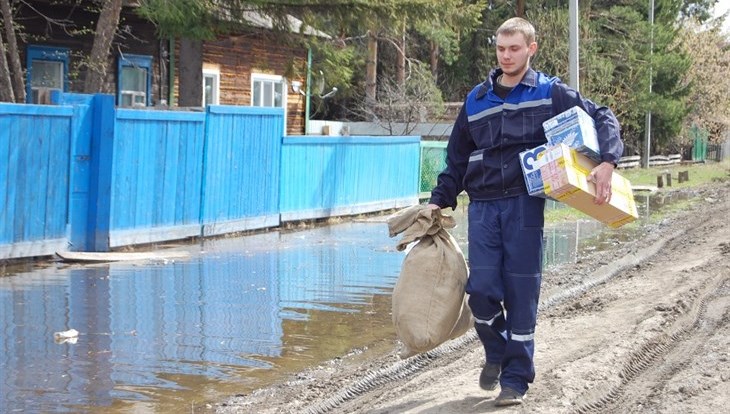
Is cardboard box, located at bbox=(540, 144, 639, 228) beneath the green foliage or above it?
beneath

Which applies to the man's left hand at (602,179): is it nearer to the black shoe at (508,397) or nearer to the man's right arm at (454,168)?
the man's right arm at (454,168)

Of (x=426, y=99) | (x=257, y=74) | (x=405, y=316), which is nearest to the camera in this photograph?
(x=405, y=316)

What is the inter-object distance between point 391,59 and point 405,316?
4332 centimetres

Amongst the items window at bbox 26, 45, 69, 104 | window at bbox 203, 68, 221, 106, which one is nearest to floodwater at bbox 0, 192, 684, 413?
window at bbox 26, 45, 69, 104

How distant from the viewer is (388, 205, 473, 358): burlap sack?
6.29m

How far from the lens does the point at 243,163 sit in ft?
56.1

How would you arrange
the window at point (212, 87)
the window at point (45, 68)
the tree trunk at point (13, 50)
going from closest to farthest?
the tree trunk at point (13, 50), the window at point (45, 68), the window at point (212, 87)

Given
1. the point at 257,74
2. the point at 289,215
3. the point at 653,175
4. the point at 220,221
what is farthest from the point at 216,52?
the point at 653,175

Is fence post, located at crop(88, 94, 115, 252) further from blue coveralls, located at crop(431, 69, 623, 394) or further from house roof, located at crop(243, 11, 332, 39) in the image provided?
blue coveralls, located at crop(431, 69, 623, 394)

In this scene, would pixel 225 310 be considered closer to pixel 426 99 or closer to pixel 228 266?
pixel 228 266

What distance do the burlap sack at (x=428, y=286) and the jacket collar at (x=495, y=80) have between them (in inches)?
27.7

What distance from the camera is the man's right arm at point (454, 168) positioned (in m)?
6.40

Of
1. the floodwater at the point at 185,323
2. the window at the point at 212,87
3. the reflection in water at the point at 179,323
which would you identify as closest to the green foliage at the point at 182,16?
the floodwater at the point at 185,323

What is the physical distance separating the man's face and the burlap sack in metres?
0.90
